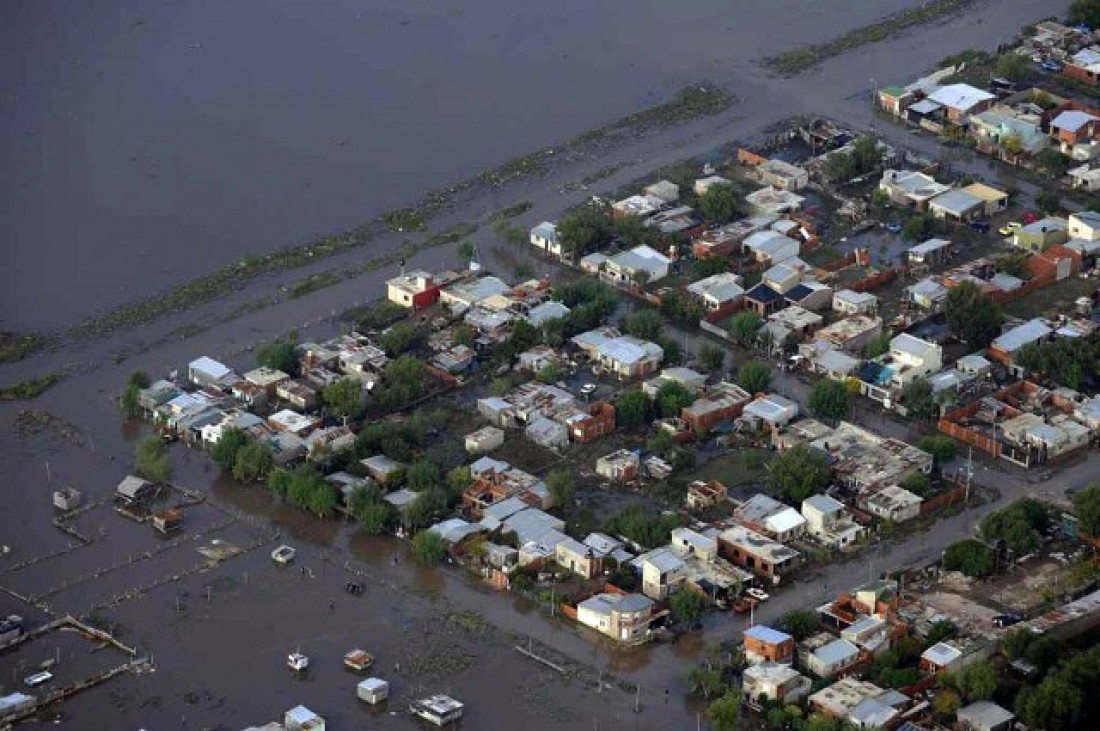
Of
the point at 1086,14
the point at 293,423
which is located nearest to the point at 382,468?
the point at 293,423

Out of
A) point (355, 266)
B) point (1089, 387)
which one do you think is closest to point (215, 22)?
point (355, 266)

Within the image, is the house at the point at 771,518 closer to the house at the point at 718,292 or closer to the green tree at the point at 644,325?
the green tree at the point at 644,325

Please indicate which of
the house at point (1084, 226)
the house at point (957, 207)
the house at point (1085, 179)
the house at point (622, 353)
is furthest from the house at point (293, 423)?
the house at point (1085, 179)

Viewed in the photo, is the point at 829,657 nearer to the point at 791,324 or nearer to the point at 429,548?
the point at 429,548

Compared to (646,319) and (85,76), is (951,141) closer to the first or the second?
(646,319)

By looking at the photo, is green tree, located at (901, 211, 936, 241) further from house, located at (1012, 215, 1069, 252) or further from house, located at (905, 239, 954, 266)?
house, located at (1012, 215, 1069, 252)

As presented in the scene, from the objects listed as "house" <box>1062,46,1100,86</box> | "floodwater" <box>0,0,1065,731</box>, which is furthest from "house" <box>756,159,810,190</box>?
"house" <box>1062,46,1100,86</box>
